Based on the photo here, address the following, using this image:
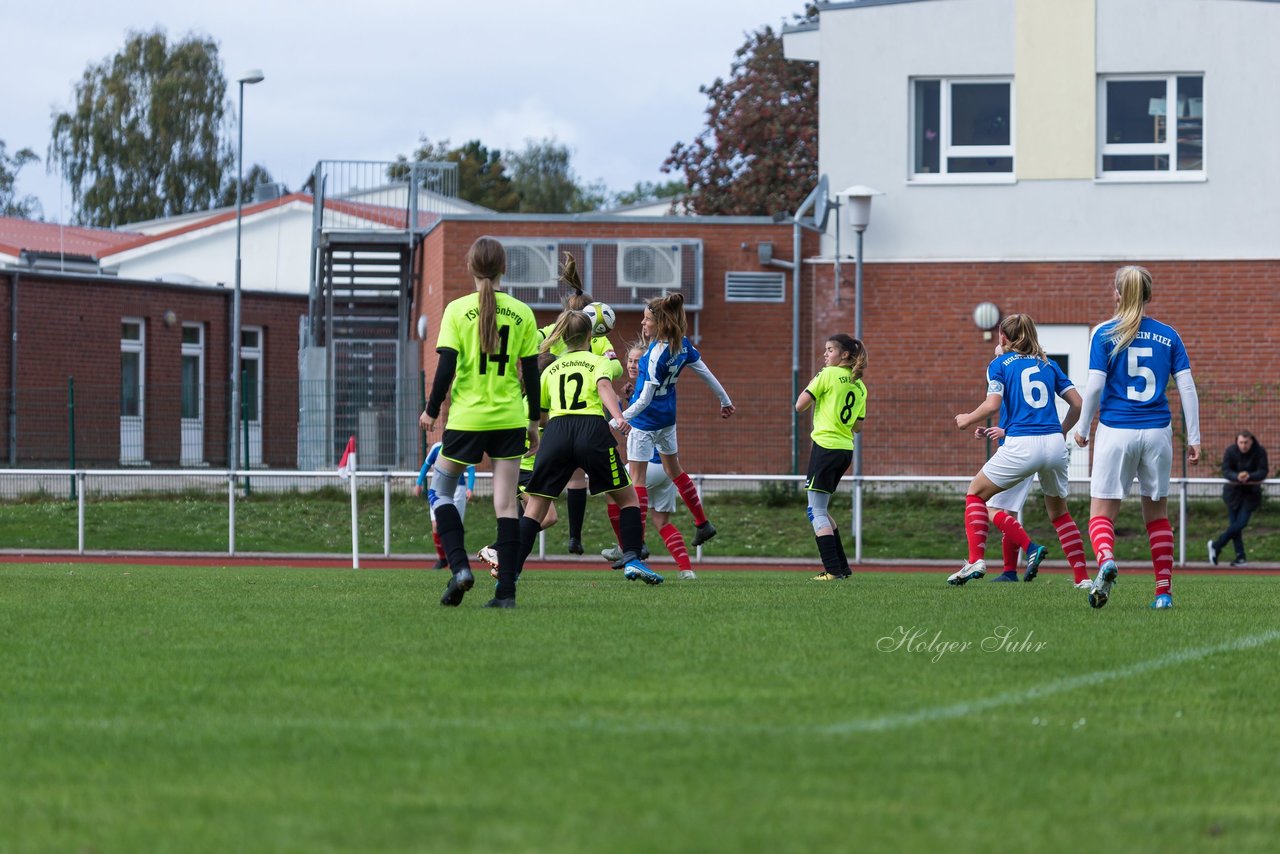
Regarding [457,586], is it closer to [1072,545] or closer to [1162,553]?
[1162,553]

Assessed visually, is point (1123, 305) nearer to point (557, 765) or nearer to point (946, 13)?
point (557, 765)

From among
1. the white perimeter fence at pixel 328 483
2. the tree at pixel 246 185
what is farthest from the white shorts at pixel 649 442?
the tree at pixel 246 185

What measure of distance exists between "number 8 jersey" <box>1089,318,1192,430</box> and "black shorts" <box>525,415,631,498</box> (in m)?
2.91

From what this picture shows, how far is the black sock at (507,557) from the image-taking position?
30.7 ft

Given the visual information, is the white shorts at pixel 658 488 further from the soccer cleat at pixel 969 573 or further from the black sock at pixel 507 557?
the black sock at pixel 507 557

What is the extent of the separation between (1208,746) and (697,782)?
1.59 m

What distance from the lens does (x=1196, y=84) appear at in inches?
1043

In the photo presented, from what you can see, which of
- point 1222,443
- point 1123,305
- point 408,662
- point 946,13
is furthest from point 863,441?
point 408,662

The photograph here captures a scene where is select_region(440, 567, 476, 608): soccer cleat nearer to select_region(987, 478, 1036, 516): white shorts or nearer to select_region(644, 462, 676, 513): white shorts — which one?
select_region(644, 462, 676, 513): white shorts

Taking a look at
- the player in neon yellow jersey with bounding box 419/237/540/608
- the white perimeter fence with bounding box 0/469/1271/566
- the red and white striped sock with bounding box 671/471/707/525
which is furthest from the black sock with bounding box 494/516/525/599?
the white perimeter fence with bounding box 0/469/1271/566

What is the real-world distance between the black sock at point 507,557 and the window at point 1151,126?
63.1 feet

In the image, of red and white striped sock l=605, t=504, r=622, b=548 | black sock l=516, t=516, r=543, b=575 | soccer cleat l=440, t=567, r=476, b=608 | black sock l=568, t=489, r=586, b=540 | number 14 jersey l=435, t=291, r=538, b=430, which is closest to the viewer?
soccer cleat l=440, t=567, r=476, b=608

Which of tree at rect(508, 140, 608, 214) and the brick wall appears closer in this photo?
the brick wall

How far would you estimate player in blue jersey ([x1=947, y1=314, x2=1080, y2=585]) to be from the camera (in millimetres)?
11617
